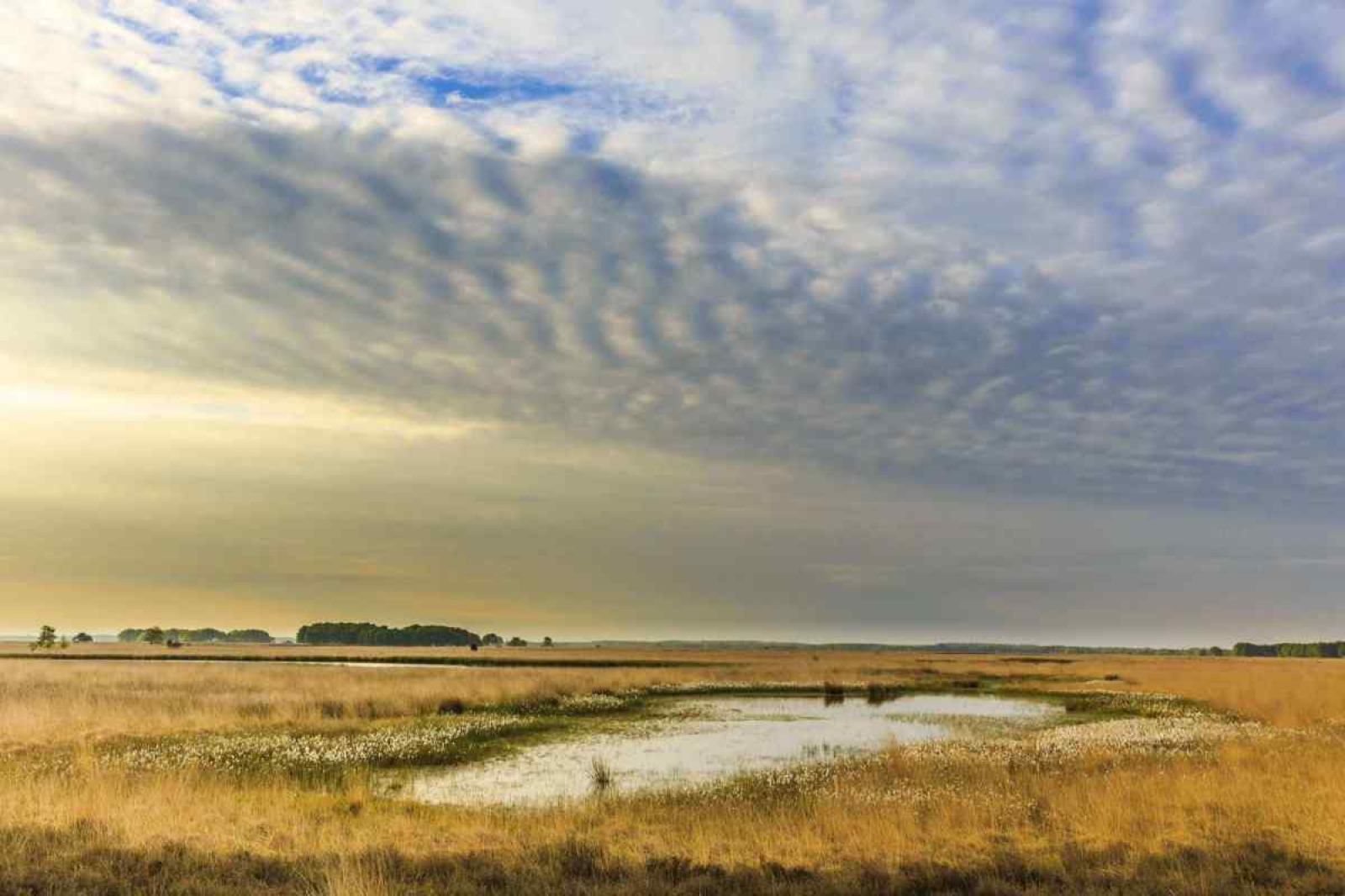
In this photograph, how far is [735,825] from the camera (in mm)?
15305

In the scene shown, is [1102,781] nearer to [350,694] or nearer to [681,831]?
[681,831]

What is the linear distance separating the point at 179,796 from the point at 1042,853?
15394mm

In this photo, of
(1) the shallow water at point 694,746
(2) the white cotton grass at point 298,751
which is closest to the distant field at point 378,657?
(1) the shallow water at point 694,746

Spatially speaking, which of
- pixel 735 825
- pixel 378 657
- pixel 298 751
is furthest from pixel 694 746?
pixel 378 657

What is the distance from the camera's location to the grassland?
1122 centimetres

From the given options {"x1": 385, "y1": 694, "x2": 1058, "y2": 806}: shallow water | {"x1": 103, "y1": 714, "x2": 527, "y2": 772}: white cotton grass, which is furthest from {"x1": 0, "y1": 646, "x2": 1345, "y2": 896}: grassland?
{"x1": 385, "y1": 694, "x2": 1058, "y2": 806}: shallow water

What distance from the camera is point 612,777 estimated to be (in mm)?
23625

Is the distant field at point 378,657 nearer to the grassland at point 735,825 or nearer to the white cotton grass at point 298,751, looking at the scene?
the white cotton grass at point 298,751

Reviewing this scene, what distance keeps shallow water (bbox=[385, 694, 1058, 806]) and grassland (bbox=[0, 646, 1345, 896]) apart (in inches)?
87.6

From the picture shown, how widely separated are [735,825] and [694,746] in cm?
1572

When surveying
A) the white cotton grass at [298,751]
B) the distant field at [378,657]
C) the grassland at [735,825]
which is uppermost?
the grassland at [735,825]

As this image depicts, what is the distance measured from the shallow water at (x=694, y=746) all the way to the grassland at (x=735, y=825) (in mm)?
2226

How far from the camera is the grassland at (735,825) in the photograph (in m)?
11.2

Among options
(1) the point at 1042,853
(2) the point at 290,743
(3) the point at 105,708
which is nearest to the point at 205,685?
(3) the point at 105,708
